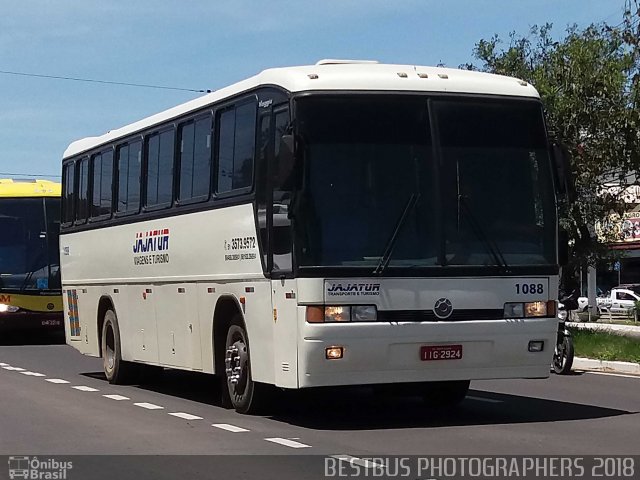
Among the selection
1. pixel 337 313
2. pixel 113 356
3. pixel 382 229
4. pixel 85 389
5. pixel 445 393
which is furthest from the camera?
pixel 113 356

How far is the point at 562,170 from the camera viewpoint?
12.8 m

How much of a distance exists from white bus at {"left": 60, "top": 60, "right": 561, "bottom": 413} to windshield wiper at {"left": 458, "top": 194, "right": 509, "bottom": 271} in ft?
0.07

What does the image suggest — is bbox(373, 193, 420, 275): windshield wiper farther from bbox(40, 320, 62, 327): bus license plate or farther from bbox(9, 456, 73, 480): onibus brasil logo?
bbox(40, 320, 62, 327): bus license plate

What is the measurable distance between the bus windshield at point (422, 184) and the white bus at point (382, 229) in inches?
0.5

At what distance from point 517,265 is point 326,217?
1923 mm

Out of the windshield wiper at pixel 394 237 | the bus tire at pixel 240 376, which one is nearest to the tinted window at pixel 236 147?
the bus tire at pixel 240 376

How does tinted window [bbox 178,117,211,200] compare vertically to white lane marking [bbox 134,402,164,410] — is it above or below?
above

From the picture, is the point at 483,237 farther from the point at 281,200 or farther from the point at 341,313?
the point at 281,200

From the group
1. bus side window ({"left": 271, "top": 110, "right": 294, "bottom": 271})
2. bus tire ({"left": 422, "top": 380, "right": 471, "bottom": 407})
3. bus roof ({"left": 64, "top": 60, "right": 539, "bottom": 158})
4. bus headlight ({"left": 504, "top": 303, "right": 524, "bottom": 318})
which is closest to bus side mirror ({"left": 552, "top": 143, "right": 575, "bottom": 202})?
bus roof ({"left": 64, "top": 60, "right": 539, "bottom": 158})

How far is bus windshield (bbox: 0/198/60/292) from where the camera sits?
92.3 feet

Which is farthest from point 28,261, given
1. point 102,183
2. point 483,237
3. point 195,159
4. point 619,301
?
point 619,301

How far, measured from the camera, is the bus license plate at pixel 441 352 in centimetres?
1204

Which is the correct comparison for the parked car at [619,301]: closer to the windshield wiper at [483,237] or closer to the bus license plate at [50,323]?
the bus license plate at [50,323]

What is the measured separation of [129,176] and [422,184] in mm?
6204
